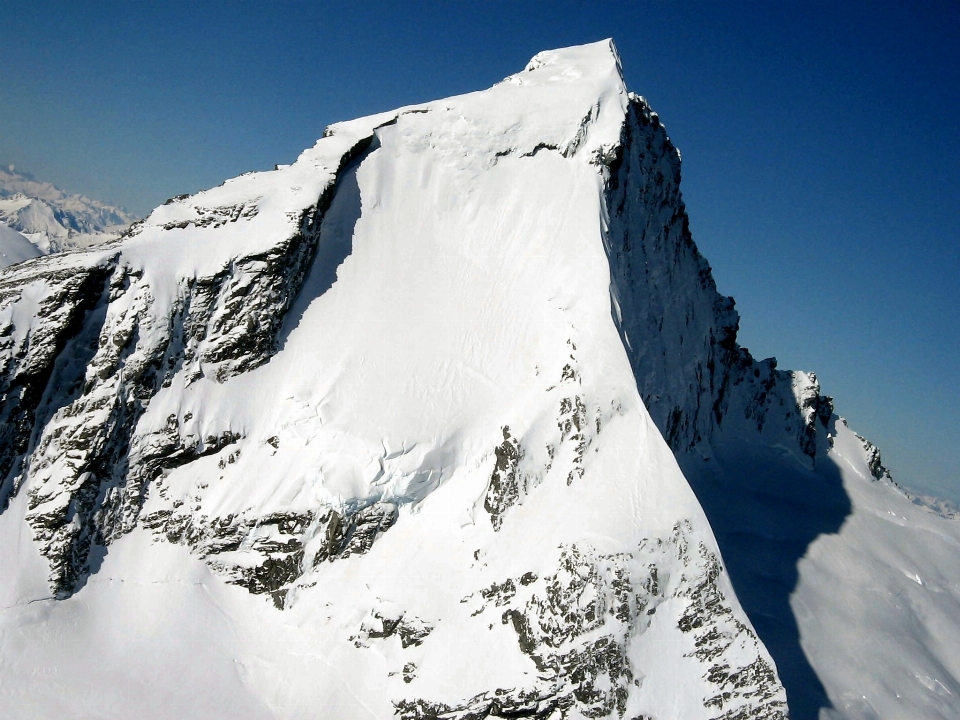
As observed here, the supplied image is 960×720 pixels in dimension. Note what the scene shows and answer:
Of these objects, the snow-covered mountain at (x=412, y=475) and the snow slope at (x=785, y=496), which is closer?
the snow-covered mountain at (x=412, y=475)

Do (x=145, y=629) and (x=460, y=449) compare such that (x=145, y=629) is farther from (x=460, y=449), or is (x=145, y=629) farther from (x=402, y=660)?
(x=460, y=449)

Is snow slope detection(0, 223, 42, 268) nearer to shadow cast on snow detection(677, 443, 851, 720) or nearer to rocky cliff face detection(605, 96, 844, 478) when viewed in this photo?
rocky cliff face detection(605, 96, 844, 478)

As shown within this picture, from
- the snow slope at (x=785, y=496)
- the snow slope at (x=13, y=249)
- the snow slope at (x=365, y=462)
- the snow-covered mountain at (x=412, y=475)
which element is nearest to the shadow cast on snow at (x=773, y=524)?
the snow slope at (x=785, y=496)

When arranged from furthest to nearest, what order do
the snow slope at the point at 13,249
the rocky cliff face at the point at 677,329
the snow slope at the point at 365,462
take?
1. the snow slope at the point at 13,249
2. the rocky cliff face at the point at 677,329
3. the snow slope at the point at 365,462

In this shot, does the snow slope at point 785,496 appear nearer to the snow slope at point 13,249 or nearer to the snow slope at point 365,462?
the snow slope at point 365,462

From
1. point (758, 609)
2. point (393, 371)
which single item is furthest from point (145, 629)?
point (758, 609)

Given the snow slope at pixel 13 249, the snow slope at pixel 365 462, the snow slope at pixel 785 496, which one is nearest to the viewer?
the snow slope at pixel 365 462

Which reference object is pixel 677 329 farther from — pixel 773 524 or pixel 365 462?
pixel 365 462
